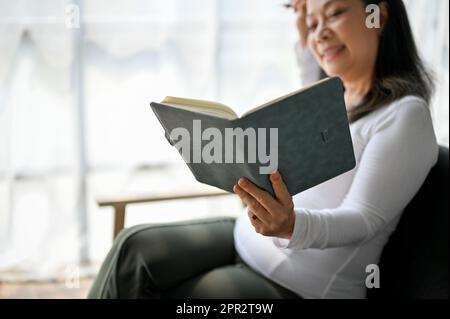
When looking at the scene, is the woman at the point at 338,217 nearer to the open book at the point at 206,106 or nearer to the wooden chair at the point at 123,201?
the wooden chair at the point at 123,201

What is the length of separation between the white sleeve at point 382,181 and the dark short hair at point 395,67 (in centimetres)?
7

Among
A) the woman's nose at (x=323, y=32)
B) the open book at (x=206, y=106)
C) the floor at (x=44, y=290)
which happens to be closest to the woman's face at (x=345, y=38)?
the woman's nose at (x=323, y=32)

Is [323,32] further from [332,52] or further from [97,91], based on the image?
[97,91]

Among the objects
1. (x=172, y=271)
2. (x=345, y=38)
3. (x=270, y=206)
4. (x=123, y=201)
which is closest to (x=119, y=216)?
(x=123, y=201)

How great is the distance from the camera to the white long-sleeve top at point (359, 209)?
981 millimetres

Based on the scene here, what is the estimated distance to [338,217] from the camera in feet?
3.21

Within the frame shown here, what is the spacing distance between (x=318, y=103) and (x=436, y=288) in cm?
48

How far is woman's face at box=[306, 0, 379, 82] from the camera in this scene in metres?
1.11

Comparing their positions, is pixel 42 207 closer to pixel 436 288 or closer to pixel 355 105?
pixel 355 105

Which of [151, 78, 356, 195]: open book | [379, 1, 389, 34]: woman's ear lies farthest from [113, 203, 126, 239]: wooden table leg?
[379, 1, 389, 34]: woman's ear

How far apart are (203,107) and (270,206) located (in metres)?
0.19

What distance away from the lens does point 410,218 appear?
111cm

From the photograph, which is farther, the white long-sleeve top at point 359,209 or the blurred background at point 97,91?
the blurred background at point 97,91

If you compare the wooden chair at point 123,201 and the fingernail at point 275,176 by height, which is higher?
the fingernail at point 275,176
